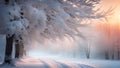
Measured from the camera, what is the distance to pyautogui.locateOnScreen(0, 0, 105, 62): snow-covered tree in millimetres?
17469

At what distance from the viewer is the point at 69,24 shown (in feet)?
73.3

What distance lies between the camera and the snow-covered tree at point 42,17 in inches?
688

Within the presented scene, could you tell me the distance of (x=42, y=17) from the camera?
57.8 ft

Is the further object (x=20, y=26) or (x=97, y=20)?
(x=97, y=20)

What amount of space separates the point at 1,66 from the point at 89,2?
845cm

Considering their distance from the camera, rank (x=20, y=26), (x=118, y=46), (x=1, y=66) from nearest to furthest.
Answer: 1. (x=20, y=26)
2. (x=1, y=66)
3. (x=118, y=46)

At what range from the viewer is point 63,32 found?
21188 millimetres

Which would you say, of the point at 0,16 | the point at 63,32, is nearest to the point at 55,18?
the point at 63,32

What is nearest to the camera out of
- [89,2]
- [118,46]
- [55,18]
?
[55,18]

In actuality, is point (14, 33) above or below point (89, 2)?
below

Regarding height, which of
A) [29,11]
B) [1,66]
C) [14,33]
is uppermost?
[29,11]

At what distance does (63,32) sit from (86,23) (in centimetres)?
290

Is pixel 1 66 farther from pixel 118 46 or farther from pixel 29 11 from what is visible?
pixel 118 46

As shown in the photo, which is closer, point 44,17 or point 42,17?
point 42,17
